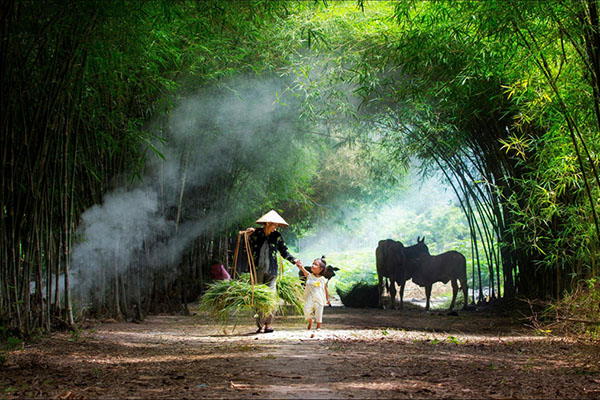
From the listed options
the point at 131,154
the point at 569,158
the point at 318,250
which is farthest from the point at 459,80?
the point at 318,250

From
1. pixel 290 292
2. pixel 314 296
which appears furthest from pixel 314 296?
pixel 290 292

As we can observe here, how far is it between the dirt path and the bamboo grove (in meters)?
0.78

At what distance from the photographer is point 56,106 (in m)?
4.39

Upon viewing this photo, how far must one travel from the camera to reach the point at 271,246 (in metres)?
6.04

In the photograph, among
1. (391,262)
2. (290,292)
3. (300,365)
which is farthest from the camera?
(391,262)

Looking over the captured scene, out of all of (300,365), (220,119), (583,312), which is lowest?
(300,365)

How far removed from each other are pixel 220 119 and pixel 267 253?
278 cm

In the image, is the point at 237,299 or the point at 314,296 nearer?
the point at 237,299

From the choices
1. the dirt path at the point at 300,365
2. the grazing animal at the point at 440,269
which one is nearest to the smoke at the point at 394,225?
the grazing animal at the point at 440,269

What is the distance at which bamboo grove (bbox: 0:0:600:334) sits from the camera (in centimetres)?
416

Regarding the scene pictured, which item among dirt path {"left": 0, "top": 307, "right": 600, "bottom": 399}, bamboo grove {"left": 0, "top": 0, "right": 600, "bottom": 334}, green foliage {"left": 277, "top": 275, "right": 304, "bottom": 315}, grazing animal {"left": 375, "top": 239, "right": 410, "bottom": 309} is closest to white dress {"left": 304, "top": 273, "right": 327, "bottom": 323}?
green foliage {"left": 277, "top": 275, "right": 304, "bottom": 315}

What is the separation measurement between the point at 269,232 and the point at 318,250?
23969 mm

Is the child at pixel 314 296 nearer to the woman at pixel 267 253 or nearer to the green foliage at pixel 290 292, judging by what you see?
the green foliage at pixel 290 292

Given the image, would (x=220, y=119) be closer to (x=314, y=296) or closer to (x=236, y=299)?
(x=314, y=296)
